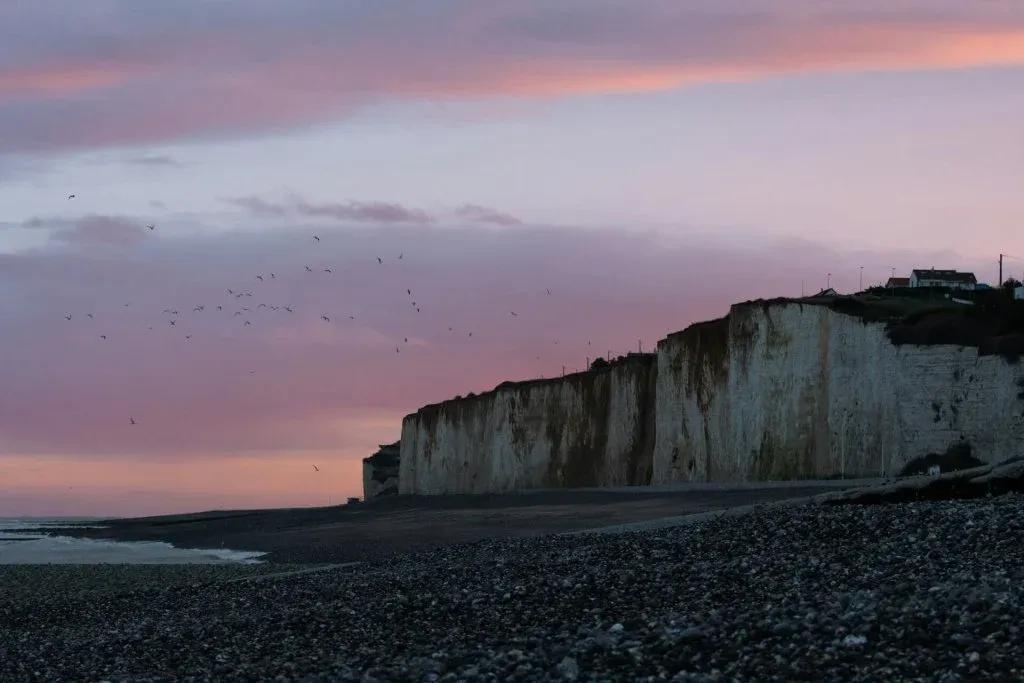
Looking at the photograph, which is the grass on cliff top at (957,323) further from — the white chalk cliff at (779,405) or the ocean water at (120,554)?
the ocean water at (120,554)

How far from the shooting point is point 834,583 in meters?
12.1

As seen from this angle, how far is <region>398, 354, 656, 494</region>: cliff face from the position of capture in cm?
5412

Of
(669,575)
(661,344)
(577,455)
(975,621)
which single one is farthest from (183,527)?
(975,621)

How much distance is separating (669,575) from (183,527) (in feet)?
186

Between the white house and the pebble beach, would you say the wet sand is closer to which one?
the pebble beach

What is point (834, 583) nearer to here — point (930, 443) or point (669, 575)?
point (669, 575)

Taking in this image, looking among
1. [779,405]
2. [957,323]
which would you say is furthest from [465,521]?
[957,323]

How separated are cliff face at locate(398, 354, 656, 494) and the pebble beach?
33966 mm

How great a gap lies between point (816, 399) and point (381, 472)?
234ft

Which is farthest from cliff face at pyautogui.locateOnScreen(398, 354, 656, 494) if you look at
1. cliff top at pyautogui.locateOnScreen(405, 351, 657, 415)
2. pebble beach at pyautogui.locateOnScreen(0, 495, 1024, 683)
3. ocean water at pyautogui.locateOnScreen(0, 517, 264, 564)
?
pebble beach at pyautogui.locateOnScreen(0, 495, 1024, 683)

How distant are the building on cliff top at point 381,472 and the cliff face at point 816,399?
55.5 m

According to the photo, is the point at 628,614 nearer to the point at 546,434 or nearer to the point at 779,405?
the point at 779,405

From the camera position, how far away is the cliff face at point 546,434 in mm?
54125

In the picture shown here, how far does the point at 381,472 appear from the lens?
10794cm
